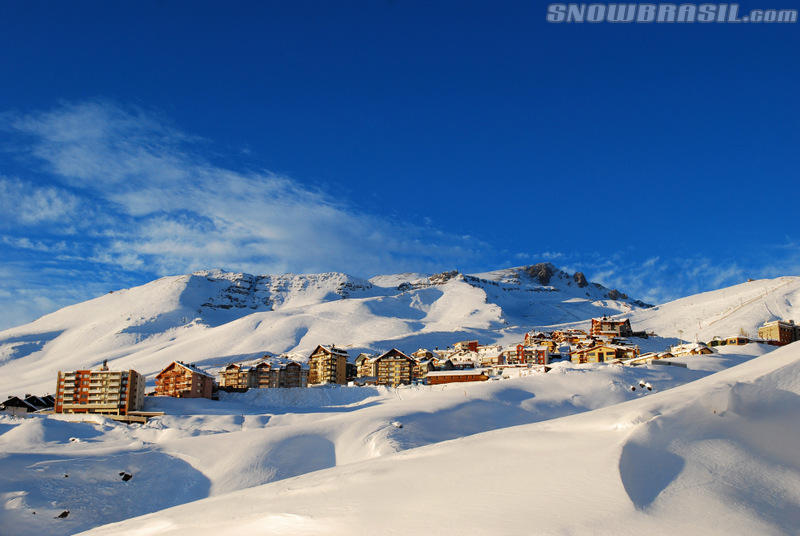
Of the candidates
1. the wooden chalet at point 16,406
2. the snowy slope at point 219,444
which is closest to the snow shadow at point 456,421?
the snowy slope at point 219,444

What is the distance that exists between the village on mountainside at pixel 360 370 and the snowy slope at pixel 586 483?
49.0 meters

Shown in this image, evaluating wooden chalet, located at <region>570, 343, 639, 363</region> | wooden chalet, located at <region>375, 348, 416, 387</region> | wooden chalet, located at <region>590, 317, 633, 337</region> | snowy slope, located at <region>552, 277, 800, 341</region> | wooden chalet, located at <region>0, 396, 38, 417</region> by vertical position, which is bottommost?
wooden chalet, located at <region>0, 396, 38, 417</region>

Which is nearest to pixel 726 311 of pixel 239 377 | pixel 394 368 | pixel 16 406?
pixel 394 368

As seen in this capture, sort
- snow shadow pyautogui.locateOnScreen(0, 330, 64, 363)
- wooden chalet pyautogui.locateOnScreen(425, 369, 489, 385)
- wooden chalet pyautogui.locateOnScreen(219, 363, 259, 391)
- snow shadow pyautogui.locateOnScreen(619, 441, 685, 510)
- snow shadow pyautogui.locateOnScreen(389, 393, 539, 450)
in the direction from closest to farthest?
1. snow shadow pyautogui.locateOnScreen(619, 441, 685, 510)
2. snow shadow pyautogui.locateOnScreen(389, 393, 539, 450)
3. wooden chalet pyautogui.locateOnScreen(425, 369, 489, 385)
4. wooden chalet pyautogui.locateOnScreen(219, 363, 259, 391)
5. snow shadow pyautogui.locateOnScreen(0, 330, 64, 363)

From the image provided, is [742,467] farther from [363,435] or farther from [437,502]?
[363,435]

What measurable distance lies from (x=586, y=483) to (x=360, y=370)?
296 ft

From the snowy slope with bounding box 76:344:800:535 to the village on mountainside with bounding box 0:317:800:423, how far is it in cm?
4900

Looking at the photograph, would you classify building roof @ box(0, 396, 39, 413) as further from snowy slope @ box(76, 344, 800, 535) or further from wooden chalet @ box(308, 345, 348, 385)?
snowy slope @ box(76, 344, 800, 535)

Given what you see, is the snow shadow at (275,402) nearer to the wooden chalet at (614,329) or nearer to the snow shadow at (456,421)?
the snow shadow at (456,421)

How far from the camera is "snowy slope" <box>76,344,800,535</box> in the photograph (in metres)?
9.30

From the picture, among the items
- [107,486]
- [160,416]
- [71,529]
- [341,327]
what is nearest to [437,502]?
[71,529]

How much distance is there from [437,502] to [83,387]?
65.4m

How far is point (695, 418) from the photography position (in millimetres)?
12453

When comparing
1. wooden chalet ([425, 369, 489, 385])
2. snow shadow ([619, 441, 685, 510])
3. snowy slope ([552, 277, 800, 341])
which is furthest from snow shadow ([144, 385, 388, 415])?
snowy slope ([552, 277, 800, 341])
